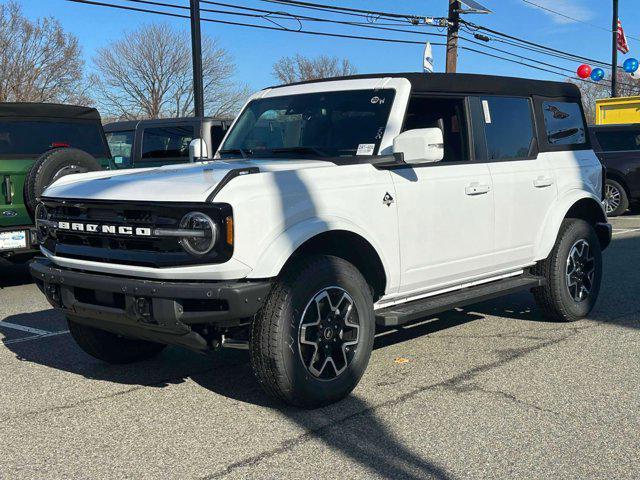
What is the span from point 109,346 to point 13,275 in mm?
5608

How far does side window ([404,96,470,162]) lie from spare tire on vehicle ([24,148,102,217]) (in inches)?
155

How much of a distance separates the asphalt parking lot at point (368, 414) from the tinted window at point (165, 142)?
5.56 meters

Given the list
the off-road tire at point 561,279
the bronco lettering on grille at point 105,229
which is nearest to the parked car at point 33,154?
the bronco lettering on grille at point 105,229

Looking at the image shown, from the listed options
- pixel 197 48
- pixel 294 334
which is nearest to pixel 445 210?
pixel 294 334

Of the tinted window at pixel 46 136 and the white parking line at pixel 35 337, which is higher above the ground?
the tinted window at pixel 46 136

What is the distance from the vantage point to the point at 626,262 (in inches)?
384

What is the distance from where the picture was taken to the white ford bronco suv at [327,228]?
3.85 metres

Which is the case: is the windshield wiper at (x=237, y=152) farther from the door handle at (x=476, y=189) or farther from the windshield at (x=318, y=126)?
the door handle at (x=476, y=189)

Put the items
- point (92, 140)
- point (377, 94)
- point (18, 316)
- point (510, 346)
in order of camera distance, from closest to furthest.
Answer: point (377, 94) < point (510, 346) < point (18, 316) < point (92, 140)

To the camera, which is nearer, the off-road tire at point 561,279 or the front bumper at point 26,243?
the off-road tire at point 561,279

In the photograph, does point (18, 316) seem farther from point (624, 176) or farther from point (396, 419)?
point (624, 176)

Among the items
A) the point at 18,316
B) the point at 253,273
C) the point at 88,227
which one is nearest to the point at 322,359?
the point at 253,273

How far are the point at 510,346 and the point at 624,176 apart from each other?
39.1ft

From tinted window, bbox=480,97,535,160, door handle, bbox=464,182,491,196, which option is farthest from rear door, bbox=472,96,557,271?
door handle, bbox=464,182,491,196
